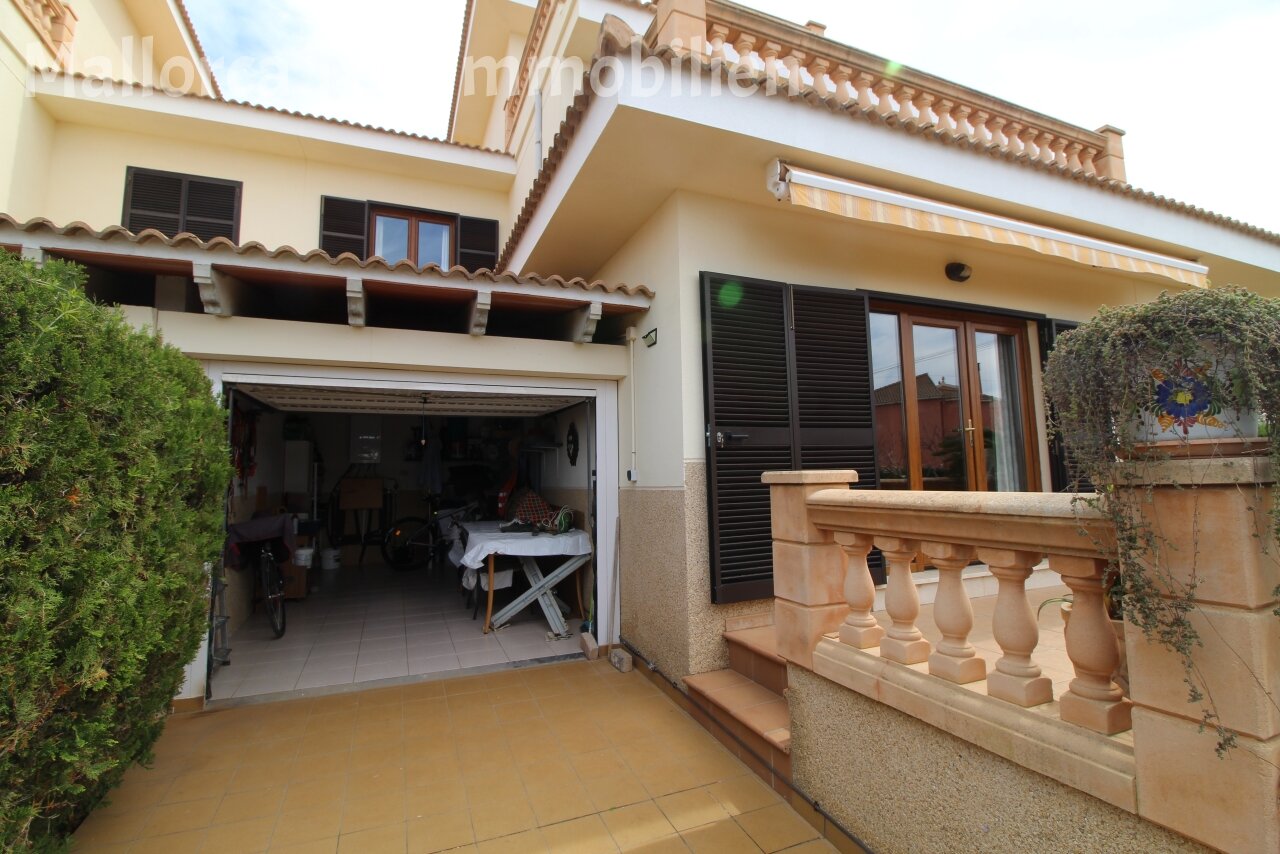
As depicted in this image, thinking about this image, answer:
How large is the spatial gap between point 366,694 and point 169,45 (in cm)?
1169

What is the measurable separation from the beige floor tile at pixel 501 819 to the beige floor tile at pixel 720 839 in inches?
31.6

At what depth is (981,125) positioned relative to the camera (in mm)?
5164

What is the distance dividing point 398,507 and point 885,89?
1062cm

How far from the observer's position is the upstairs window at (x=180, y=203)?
7160 millimetres

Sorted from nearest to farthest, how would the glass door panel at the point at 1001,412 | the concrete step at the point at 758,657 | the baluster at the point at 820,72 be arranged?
the concrete step at the point at 758,657 < the baluster at the point at 820,72 < the glass door panel at the point at 1001,412

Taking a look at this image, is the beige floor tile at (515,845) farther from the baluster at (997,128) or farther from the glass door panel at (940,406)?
the baluster at (997,128)

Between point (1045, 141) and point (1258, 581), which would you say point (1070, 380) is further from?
point (1045, 141)

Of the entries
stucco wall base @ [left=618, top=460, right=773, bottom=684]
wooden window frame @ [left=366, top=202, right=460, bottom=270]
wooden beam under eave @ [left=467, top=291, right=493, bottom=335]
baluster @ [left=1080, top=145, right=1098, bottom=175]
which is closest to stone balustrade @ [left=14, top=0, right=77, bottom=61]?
wooden window frame @ [left=366, top=202, right=460, bottom=270]

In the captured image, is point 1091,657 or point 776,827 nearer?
point 1091,657

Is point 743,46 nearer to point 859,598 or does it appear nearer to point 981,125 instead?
point 981,125

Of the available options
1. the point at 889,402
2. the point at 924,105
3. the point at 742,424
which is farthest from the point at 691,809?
the point at 924,105

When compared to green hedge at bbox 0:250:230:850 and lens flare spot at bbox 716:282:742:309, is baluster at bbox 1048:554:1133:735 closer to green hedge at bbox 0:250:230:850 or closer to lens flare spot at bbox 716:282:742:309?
lens flare spot at bbox 716:282:742:309

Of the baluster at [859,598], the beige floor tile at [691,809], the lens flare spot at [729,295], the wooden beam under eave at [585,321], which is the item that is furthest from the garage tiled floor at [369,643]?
the lens flare spot at [729,295]

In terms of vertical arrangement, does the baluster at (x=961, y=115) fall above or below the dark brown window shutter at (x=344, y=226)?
below
